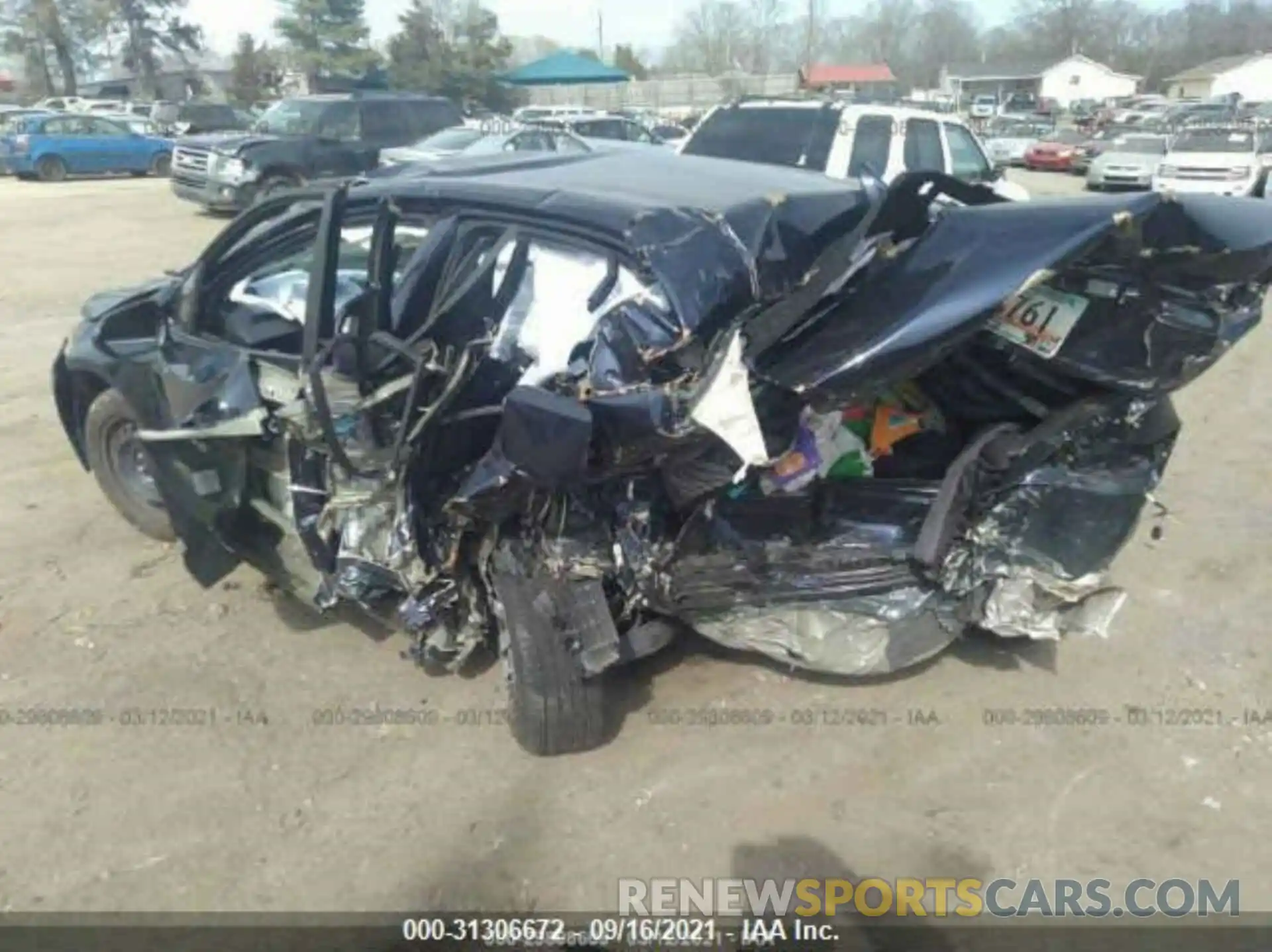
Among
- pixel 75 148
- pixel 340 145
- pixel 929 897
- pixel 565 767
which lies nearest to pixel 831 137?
pixel 565 767

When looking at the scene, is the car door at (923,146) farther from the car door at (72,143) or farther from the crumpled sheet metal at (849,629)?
the car door at (72,143)

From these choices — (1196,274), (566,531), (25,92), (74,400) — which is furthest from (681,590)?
(25,92)

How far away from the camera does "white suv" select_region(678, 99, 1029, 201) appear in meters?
8.77

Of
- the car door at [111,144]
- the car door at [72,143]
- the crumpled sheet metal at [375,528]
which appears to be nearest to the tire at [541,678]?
the crumpled sheet metal at [375,528]

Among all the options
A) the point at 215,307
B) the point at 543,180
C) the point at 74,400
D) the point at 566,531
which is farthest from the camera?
the point at 74,400

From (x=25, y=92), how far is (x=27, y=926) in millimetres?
68666

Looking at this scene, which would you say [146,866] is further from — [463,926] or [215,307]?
[215,307]

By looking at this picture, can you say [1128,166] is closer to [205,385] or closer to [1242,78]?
[205,385]

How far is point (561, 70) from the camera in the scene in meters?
32.6

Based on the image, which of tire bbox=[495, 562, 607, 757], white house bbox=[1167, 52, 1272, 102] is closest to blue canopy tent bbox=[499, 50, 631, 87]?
tire bbox=[495, 562, 607, 757]

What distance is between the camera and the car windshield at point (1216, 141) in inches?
801

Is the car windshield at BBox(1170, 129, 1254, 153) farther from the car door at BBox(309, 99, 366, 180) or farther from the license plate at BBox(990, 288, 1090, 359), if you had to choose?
the license plate at BBox(990, 288, 1090, 359)

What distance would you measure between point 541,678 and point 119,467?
2.68 m

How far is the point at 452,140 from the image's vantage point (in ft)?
49.8
